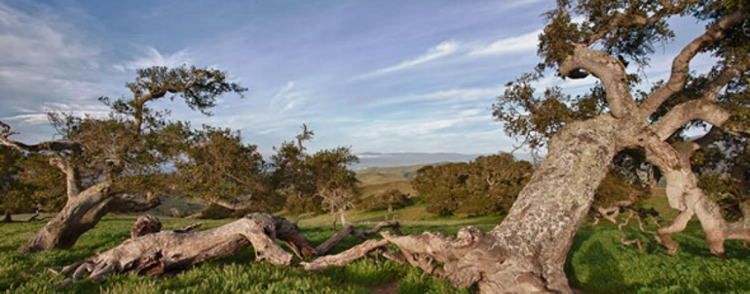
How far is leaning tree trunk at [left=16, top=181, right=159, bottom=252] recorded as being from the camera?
12.1 metres

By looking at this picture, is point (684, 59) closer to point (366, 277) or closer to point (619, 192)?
point (366, 277)

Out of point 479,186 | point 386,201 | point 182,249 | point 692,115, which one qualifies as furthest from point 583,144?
A: point 386,201

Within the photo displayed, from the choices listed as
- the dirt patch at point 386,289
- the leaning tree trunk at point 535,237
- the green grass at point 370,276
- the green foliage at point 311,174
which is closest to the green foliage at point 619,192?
the leaning tree trunk at point 535,237

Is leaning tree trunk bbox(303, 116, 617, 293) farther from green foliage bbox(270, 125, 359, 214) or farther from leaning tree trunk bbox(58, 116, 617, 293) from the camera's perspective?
green foliage bbox(270, 125, 359, 214)

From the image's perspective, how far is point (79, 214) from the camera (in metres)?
12.7

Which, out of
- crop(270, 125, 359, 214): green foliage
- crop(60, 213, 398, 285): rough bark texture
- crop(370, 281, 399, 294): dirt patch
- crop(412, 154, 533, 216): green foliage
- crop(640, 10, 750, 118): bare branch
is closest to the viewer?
crop(370, 281, 399, 294): dirt patch

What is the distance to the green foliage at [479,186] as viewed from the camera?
144 ft

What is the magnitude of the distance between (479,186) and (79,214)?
42.1 meters

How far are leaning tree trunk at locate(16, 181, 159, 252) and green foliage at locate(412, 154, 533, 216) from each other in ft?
124

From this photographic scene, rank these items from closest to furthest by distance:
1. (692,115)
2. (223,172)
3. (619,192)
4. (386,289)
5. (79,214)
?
(386,289), (692,115), (79,214), (223,172), (619,192)

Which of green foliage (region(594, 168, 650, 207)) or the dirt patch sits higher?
green foliage (region(594, 168, 650, 207))

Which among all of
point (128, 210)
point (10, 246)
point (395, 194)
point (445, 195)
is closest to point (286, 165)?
point (128, 210)

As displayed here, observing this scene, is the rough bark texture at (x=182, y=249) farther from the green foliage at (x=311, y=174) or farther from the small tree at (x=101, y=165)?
the green foliage at (x=311, y=174)

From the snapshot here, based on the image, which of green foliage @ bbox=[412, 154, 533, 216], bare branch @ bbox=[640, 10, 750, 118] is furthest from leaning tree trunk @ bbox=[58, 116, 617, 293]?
green foliage @ bbox=[412, 154, 533, 216]
